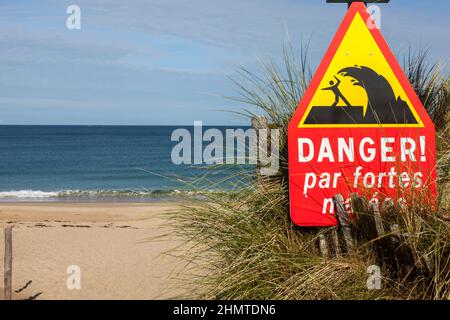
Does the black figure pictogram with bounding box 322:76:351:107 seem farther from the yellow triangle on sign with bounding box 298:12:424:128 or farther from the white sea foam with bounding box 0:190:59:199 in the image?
the white sea foam with bounding box 0:190:59:199

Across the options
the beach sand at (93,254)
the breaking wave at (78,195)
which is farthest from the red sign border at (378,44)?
the breaking wave at (78,195)

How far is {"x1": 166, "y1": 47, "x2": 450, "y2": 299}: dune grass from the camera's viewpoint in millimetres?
3654

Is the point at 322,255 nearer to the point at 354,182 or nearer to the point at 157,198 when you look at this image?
the point at 354,182

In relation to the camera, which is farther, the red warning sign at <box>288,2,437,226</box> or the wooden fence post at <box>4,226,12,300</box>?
the wooden fence post at <box>4,226,12,300</box>

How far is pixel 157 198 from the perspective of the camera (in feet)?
98.7

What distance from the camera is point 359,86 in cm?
418

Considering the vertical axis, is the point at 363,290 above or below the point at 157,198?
below

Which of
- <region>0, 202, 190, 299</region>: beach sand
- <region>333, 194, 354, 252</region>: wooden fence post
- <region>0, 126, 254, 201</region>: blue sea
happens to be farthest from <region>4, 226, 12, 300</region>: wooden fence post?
<region>333, 194, 354, 252</region>: wooden fence post

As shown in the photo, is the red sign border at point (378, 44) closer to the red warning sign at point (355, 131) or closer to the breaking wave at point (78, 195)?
the red warning sign at point (355, 131)

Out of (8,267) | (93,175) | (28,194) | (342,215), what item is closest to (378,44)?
(342,215)

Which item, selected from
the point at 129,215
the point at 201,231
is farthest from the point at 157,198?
the point at 201,231

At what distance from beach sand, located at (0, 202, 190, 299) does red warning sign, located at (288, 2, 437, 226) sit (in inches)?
49.6

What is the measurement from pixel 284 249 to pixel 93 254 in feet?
35.6
